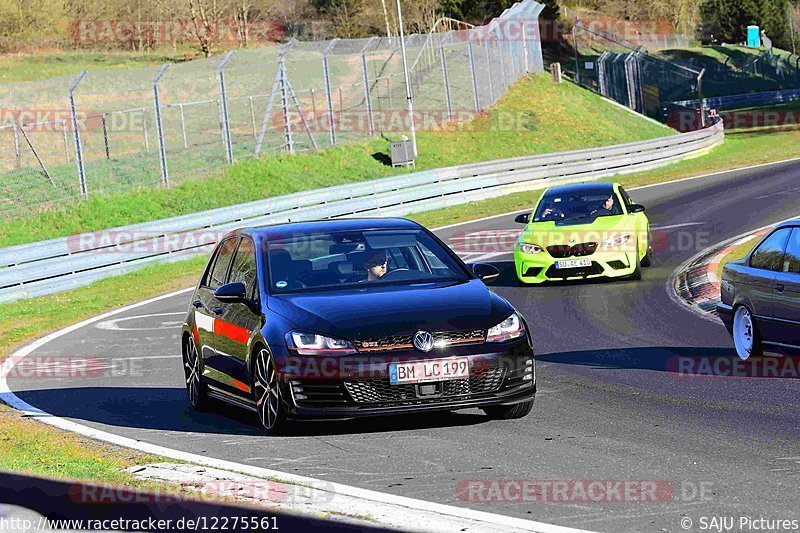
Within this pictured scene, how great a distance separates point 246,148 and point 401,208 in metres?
12.0

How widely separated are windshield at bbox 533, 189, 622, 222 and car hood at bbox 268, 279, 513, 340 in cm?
1013

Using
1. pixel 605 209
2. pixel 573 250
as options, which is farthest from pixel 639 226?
pixel 573 250

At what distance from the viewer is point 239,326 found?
9602mm

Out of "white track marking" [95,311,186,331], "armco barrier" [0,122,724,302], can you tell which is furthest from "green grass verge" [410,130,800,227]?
"white track marking" [95,311,186,331]

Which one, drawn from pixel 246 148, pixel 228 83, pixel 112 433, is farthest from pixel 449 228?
pixel 228 83

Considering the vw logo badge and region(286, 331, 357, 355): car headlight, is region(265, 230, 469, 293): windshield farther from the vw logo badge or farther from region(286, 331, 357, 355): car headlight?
the vw logo badge

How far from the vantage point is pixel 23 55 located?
71250 mm

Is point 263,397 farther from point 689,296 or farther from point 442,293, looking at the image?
point 689,296

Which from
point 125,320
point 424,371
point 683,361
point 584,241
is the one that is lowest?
point 125,320

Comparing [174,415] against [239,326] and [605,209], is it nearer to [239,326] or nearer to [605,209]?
[239,326]

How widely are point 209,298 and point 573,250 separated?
8.90 metres

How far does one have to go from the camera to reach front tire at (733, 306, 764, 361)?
37.4ft

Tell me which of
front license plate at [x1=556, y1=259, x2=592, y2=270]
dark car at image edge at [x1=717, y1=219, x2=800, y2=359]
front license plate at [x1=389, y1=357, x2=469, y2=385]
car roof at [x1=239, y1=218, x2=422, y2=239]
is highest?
car roof at [x1=239, y1=218, x2=422, y2=239]

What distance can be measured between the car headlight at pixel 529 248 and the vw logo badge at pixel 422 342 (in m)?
10.4
